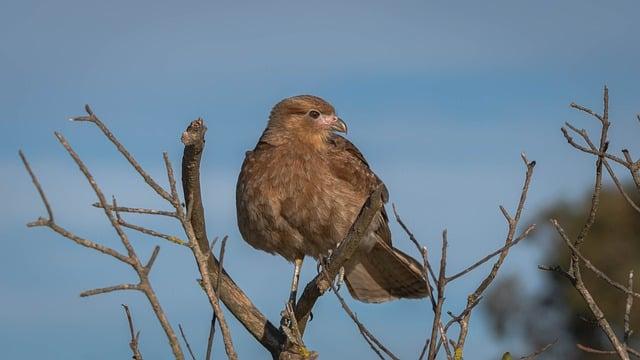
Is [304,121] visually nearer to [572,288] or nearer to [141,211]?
[141,211]

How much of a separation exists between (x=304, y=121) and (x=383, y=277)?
1476 millimetres

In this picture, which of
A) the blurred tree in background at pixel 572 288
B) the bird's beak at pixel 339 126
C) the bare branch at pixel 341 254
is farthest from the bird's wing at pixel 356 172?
the blurred tree in background at pixel 572 288

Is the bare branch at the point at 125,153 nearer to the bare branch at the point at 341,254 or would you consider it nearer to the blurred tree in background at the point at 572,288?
the bare branch at the point at 341,254

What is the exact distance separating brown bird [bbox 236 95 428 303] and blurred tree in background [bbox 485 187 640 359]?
16267 mm

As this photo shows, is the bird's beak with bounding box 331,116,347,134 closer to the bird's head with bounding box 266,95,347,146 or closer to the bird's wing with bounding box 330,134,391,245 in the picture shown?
the bird's head with bounding box 266,95,347,146

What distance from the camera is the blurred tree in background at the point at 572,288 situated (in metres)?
25.6

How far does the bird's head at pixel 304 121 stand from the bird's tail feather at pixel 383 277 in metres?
1.05

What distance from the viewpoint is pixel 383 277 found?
340 inches

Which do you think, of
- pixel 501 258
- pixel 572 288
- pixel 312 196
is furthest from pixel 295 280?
pixel 572 288

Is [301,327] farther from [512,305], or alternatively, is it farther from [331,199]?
[512,305]

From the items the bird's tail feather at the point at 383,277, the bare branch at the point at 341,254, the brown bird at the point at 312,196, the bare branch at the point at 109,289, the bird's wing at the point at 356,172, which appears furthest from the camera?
the bird's tail feather at the point at 383,277

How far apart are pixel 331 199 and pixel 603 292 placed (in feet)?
58.7

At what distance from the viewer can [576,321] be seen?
2672 cm

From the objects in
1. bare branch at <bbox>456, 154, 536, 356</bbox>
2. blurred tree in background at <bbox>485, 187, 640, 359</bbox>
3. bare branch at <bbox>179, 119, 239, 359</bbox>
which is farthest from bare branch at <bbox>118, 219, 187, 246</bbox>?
blurred tree in background at <bbox>485, 187, 640, 359</bbox>
